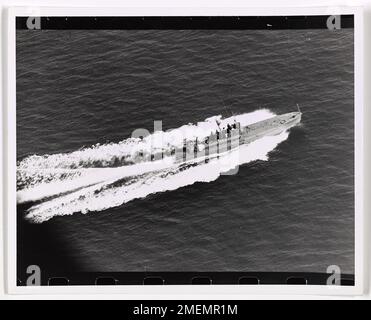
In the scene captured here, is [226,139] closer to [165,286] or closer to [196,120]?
[196,120]

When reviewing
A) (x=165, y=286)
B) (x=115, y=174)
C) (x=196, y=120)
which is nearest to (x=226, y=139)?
(x=196, y=120)

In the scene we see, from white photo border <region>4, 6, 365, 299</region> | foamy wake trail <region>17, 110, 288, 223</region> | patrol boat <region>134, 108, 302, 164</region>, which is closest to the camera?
white photo border <region>4, 6, 365, 299</region>

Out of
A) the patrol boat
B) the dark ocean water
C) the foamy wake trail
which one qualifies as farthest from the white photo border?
the patrol boat

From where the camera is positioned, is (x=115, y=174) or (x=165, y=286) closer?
(x=165, y=286)

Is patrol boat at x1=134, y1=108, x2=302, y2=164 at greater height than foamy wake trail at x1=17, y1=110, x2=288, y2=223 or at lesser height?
greater

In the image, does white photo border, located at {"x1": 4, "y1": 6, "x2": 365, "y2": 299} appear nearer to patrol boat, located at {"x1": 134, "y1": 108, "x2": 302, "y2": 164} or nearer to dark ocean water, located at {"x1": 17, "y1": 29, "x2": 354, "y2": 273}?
dark ocean water, located at {"x1": 17, "y1": 29, "x2": 354, "y2": 273}

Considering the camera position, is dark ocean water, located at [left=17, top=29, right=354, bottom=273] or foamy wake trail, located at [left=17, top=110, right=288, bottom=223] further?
foamy wake trail, located at [left=17, top=110, right=288, bottom=223]
